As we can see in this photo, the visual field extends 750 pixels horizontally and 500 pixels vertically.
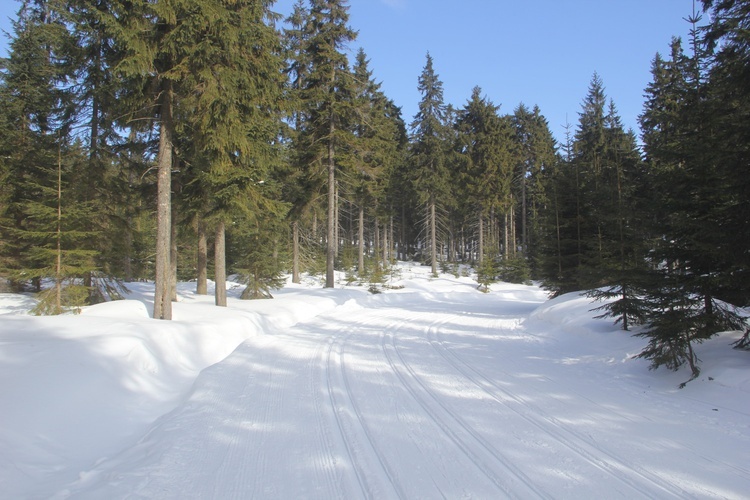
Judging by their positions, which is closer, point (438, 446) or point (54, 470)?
point (54, 470)

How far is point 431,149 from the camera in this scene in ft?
109

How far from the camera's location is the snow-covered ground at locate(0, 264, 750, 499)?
11.2ft

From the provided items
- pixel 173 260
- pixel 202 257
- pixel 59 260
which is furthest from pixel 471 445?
pixel 202 257

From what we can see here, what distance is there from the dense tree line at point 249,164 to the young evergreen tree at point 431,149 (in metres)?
9.99

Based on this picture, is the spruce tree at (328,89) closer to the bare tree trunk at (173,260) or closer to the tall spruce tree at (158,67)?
the bare tree trunk at (173,260)

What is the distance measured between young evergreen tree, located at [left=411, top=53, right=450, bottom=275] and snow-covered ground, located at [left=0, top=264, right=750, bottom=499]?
25.0 meters

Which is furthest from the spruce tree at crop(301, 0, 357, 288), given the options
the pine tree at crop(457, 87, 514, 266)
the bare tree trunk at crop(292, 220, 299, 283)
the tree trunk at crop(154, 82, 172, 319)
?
the pine tree at crop(457, 87, 514, 266)

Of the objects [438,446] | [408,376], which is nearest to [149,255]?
[408,376]

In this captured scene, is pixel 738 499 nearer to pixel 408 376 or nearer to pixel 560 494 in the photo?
pixel 560 494

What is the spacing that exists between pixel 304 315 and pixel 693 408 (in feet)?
39.0

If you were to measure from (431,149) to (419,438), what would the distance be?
31288mm

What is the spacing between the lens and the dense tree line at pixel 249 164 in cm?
646

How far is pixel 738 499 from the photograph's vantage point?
309 centimetres

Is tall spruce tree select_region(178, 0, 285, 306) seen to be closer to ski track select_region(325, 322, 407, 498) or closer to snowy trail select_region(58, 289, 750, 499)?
snowy trail select_region(58, 289, 750, 499)
